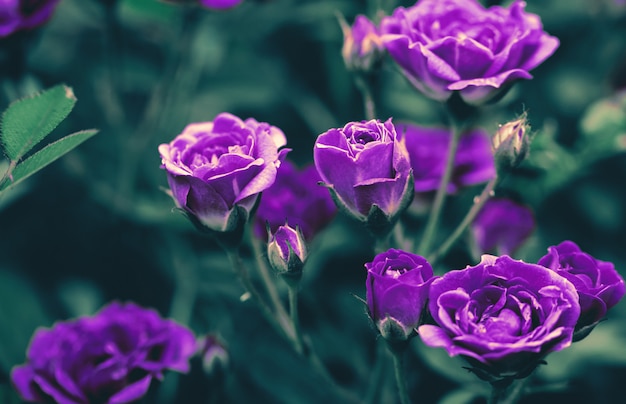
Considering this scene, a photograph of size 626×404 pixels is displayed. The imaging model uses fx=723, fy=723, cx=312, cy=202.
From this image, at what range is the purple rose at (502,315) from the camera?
51 centimetres

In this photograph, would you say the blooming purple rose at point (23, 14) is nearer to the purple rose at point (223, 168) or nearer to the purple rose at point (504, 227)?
the purple rose at point (223, 168)

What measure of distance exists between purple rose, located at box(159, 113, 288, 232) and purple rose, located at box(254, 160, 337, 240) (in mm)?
74

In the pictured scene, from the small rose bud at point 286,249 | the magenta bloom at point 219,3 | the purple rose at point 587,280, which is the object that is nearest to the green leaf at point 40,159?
the small rose bud at point 286,249

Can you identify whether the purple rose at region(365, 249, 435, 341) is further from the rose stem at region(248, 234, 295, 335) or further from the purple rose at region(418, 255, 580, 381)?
the rose stem at region(248, 234, 295, 335)

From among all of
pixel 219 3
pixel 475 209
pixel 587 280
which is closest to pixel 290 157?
pixel 219 3

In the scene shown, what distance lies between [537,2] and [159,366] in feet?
2.62

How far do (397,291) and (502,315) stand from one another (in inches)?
3.1

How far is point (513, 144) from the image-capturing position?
25.0 inches

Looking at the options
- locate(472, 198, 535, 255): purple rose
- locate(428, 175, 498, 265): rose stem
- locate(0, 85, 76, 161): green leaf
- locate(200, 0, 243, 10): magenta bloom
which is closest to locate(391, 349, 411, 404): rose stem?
locate(428, 175, 498, 265): rose stem

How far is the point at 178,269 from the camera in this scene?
93 cm

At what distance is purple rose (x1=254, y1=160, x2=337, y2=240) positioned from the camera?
0.69m

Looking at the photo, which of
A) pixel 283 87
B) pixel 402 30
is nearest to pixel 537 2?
pixel 283 87

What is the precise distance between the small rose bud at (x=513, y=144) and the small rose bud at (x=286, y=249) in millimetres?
195

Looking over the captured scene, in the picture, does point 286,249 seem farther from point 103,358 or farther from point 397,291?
point 103,358
